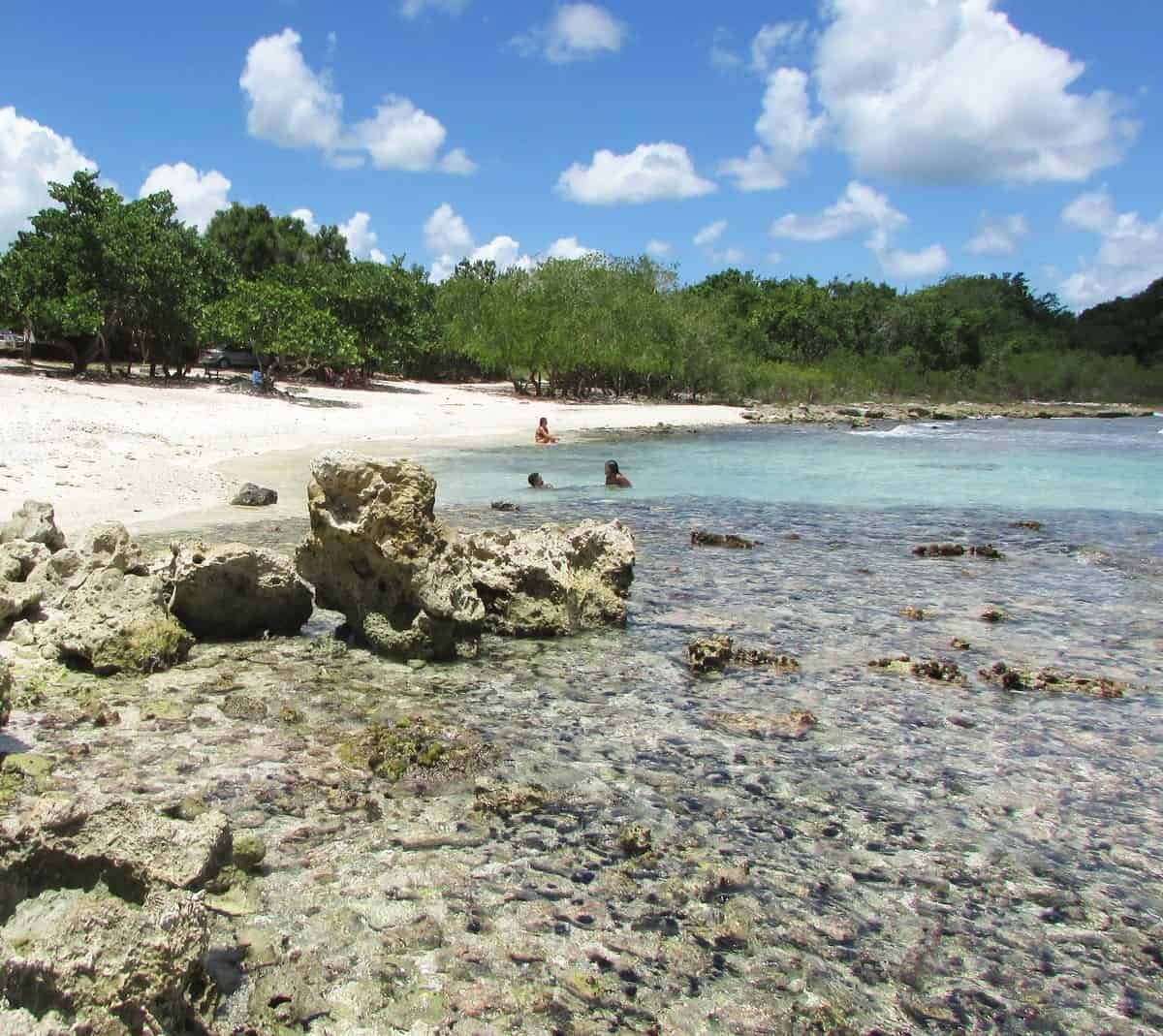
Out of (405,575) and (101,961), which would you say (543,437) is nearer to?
(405,575)

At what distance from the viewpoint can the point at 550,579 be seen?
1120 cm

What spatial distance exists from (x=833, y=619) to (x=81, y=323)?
3759cm

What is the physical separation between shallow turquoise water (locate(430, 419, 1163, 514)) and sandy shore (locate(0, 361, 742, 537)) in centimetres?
456

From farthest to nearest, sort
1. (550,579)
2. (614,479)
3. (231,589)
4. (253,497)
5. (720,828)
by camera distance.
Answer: (614,479) → (253,497) → (550,579) → (231,589) → (720,828)

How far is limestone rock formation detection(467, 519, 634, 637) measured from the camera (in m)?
11.0

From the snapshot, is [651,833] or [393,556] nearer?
[651,833]

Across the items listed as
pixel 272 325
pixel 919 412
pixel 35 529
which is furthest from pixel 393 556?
pixel 919 412

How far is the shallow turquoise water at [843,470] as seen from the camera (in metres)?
26.4

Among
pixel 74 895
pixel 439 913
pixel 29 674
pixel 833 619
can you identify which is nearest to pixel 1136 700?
pixel 833 619

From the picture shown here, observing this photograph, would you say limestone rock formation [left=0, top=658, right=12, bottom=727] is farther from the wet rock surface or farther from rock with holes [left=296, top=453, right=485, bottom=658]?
rock with holes [left=296, top=453, right=485, bottom=658]

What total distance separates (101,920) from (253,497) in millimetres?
16639

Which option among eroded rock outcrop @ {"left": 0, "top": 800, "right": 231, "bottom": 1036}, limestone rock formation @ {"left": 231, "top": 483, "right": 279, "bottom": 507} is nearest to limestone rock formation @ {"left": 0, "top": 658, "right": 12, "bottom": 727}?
eroded rock outcrop @ {"left": 0, "top": 800, "right": 231, "bottom": 1036}

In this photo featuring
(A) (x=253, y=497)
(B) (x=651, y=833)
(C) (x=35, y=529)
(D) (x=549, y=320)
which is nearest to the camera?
(B) (x=651, y=833)

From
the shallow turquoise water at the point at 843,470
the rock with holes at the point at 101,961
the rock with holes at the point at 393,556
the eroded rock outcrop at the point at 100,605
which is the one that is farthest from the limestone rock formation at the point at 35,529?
the shallow turquoise water at the point at 843,470
